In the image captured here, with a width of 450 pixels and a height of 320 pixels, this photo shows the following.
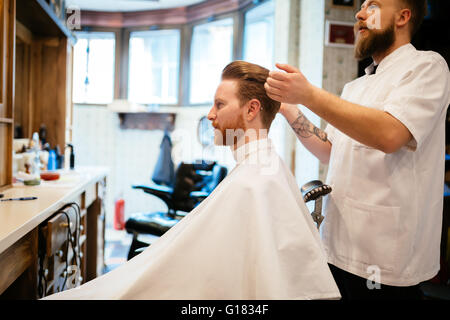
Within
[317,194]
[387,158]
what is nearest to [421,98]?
[387,158]

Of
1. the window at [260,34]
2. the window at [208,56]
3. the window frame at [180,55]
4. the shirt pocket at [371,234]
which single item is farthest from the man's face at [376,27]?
the window frame at [180,55]

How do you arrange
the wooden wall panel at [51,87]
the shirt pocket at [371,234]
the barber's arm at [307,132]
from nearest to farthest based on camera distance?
the shirt pocket at [371,234] → the barber's arm at [307,132] → the wooden wall panel at [51,87]

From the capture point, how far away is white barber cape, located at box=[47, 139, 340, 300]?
35.4 inches

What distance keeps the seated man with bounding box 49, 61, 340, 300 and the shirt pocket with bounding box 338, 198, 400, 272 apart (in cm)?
21

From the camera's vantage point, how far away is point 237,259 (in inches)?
36.7

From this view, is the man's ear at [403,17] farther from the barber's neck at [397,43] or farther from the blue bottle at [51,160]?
the blue bottle at [51,160]

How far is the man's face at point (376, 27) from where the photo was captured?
116 cm

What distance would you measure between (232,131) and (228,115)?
0.20ft

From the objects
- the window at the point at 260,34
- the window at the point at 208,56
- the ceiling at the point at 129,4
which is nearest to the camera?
the window at the point at 260,34

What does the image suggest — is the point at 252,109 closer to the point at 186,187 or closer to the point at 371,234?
the point at 371,234

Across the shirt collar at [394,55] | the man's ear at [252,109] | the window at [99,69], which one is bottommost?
the man's ear at [252,109]

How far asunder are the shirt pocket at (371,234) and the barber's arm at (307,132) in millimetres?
284

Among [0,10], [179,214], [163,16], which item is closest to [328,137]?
[0,10]
